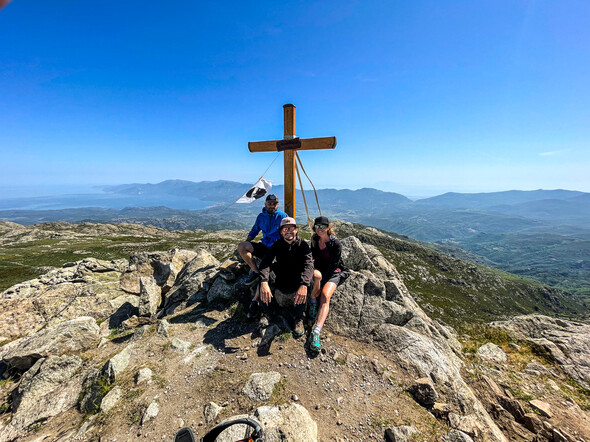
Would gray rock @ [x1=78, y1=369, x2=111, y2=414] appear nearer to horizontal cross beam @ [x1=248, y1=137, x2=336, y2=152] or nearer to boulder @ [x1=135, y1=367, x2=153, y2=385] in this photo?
boulder @ [x1=135, y1=367, x2=153, y2=385]

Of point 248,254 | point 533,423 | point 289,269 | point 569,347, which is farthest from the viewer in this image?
point 569,347

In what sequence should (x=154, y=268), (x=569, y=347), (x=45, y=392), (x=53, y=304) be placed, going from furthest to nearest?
(x=154, y=268)
(x=53, y=304)
(x=569, y=347)
(x=45, y=392)

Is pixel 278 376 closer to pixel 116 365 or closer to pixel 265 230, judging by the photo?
pixel 116 365

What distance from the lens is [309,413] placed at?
5.79 meters

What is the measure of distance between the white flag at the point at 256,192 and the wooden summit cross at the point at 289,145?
116 centimetres

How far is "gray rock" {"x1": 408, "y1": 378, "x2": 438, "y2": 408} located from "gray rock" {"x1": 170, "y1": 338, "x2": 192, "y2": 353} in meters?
7.10

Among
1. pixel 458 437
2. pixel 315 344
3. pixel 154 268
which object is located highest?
pixel 315 344

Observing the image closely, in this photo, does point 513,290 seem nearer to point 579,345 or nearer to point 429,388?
point 579,345

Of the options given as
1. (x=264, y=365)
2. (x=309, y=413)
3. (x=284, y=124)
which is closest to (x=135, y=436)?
(x=264, y=365)

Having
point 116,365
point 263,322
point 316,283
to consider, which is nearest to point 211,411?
point 263,322

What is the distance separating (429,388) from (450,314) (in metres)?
130

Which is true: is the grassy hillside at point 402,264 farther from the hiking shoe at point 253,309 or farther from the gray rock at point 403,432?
the gray rock at point 403,432

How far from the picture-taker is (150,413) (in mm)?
5570

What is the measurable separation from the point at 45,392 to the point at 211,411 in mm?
5633
